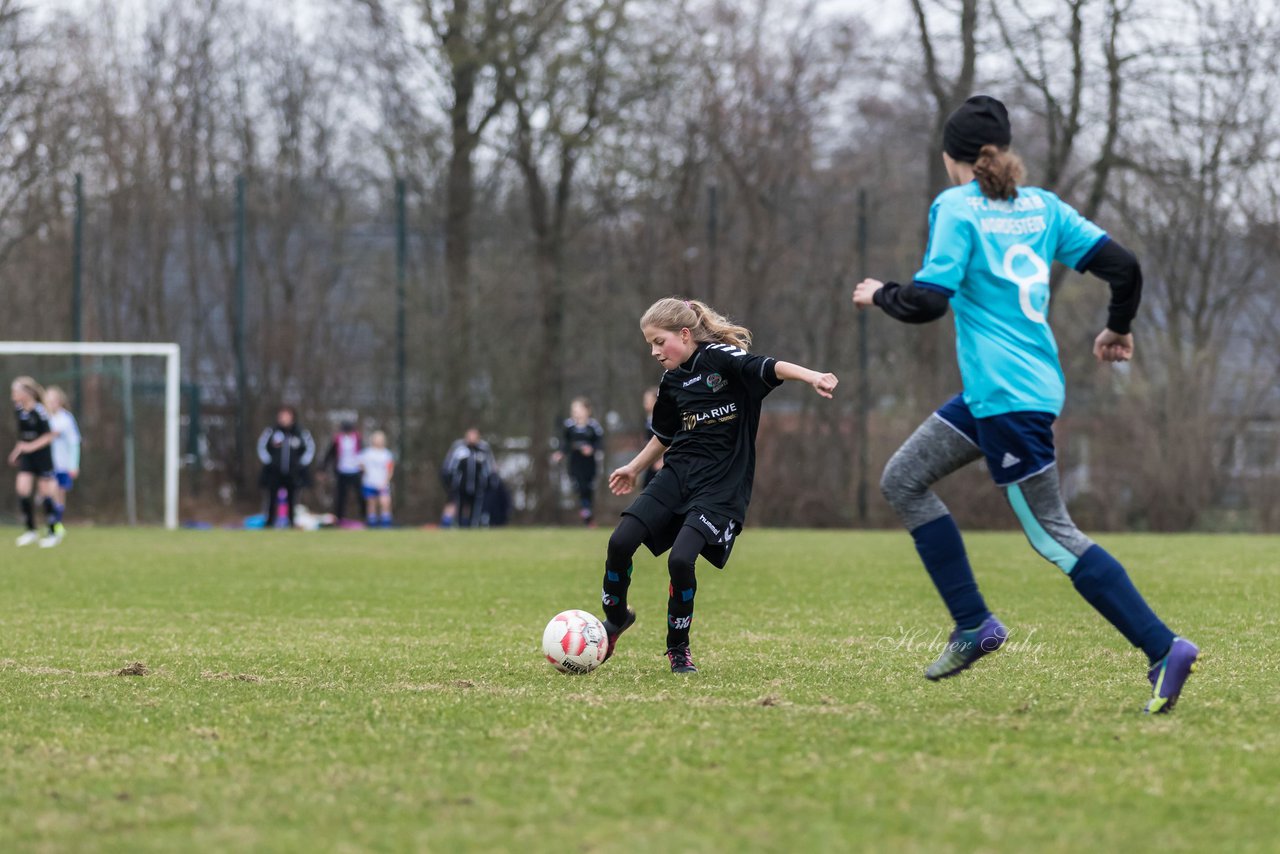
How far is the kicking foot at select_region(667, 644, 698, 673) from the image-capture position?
6051mm

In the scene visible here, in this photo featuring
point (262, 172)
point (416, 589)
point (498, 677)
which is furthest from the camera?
point (262, 172)

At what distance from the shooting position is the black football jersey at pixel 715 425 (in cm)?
619

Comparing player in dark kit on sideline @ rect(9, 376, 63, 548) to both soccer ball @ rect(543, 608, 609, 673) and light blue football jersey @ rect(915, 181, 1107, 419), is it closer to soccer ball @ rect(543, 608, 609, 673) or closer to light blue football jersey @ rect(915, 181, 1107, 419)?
soccer ball @ rect(543, 608, 609, 673)

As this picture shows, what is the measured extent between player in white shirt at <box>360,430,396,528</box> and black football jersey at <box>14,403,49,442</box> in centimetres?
672

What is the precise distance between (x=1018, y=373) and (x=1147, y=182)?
24283 millimetres

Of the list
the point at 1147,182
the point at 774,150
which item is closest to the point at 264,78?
the point at 774,150

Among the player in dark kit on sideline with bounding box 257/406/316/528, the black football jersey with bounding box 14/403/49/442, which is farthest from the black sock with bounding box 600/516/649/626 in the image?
the player in dark kit on sideline with bounding box 257/406/316/528

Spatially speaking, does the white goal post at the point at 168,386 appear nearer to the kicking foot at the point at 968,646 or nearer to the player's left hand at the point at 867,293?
the kicking foot at the point at 968,646

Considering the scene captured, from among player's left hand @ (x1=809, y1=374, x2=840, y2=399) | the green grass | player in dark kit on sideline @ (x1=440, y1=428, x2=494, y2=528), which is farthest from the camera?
player in dark kit on sideline @ (x1=440, y1=428, x2=494, y2=528)

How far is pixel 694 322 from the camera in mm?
6328

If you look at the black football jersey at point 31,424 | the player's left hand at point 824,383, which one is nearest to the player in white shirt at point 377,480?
the black football jersey at point 31,424

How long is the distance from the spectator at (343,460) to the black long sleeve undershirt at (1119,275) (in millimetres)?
19569

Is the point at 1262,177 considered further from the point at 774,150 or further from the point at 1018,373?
the point at 1018,373

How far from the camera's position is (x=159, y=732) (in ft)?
15.0
